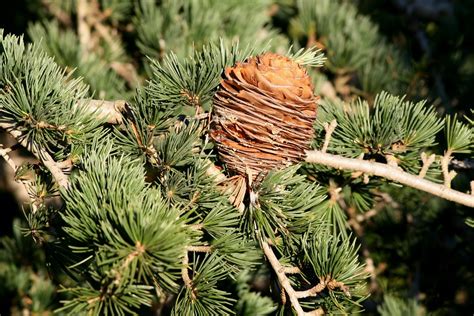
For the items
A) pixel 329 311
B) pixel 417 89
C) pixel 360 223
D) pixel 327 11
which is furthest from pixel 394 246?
pixel 329 311

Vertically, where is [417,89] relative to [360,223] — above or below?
above

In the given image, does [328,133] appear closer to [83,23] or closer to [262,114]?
[262,114]

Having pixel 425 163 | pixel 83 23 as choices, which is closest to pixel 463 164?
pixel 425 163

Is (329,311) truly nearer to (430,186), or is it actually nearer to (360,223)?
(430,186)

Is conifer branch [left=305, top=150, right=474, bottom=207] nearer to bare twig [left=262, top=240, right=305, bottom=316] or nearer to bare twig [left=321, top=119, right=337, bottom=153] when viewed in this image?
bare twig [left=321, top=119, right=337, bottom=153]

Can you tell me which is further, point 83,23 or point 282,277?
point 83,23

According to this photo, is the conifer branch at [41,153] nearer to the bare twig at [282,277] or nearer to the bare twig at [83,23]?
the bare twig at [282,277]
